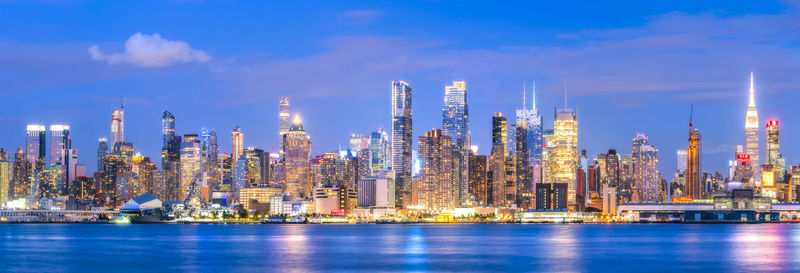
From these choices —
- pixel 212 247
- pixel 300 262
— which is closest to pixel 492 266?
pixel 300 262

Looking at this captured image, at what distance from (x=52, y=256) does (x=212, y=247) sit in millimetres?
22423

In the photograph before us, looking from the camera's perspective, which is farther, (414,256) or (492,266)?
(414,256)

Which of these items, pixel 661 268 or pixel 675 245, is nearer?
pixel 661 268

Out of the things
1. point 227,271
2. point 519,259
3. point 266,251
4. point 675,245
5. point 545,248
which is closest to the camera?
point 227,271

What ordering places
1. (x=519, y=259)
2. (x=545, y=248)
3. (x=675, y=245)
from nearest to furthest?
(x=519, y=259) < (x=545, y=248) < (x=675, y=245)

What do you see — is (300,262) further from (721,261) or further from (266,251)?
(721,261)

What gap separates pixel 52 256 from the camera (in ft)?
371

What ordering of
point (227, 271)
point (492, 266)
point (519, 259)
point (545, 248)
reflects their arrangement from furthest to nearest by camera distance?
point (545, 248), point (519, 259), point (492, 266), point (227, 271)

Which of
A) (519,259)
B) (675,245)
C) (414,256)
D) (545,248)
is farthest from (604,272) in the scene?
(675,245)

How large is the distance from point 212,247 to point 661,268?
197 ft

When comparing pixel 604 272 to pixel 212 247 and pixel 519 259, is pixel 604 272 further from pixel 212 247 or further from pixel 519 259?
pixel 212 247

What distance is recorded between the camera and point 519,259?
10706 cm

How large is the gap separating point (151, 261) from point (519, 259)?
123ft

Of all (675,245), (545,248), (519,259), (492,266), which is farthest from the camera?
(675,245)
